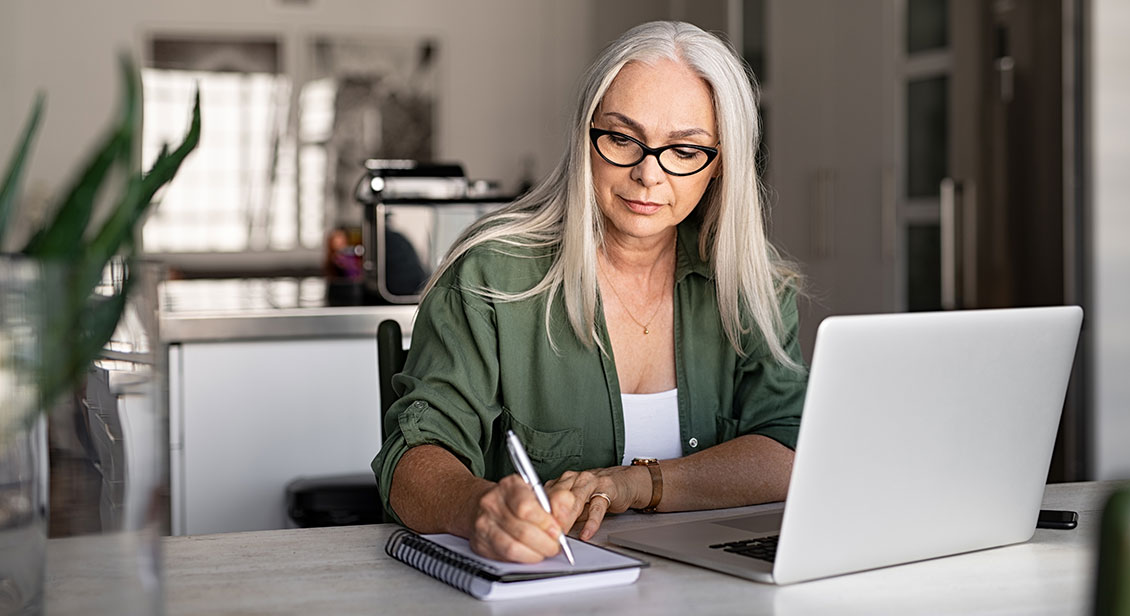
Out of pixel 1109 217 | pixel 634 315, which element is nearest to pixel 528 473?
pixel 634 315

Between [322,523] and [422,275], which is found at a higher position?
[422,275]

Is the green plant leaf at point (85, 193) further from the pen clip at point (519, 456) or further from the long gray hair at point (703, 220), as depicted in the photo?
the long gray hair at point (703, 220)

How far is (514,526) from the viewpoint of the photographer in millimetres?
1027

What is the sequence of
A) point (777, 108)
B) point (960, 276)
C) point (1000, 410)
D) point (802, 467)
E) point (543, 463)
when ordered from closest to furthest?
point (802, 467) → point (1000, 410) → point (543, 463) → point (960, 276) → point (777, 108)

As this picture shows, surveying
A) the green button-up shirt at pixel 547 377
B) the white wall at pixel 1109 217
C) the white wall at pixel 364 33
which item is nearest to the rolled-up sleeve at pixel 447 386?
the green button-up shirt at pixel 547 377

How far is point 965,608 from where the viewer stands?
37.6 inches

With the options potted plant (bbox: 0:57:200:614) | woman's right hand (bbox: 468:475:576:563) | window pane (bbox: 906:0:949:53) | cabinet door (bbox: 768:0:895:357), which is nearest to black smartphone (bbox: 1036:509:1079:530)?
woman's right hand (bbox: 468:475:576:563)

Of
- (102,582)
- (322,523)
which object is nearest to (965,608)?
(102,582)

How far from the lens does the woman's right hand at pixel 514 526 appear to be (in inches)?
40.0

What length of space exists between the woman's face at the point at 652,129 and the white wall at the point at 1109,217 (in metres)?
1.53

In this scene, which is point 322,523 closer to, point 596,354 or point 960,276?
point 596,354

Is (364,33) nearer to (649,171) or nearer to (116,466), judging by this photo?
(649,171)

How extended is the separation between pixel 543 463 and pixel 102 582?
844 mm

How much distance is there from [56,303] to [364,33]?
18.8 ft
